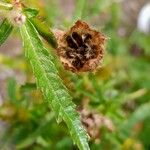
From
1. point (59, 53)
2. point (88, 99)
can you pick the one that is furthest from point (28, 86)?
point (59, 53)

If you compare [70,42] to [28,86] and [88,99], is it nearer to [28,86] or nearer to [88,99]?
[28,86]

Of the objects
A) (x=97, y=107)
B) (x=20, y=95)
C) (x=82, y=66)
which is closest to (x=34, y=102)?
(x=20, y=95)

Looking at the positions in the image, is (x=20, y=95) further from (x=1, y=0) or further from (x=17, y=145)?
(x=1, y=0)

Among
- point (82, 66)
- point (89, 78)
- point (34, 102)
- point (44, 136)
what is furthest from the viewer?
point (44, 136)

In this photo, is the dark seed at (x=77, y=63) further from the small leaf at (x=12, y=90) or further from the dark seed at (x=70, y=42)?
the small leaf at (x=12, y=90)

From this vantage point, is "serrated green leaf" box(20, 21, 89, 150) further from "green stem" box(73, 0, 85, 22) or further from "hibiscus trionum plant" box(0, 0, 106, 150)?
"green stem" box(73, 0, 85, 22)

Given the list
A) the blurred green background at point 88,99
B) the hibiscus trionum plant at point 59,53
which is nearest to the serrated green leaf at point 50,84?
the hibiscus trionum plant at point 59,53
